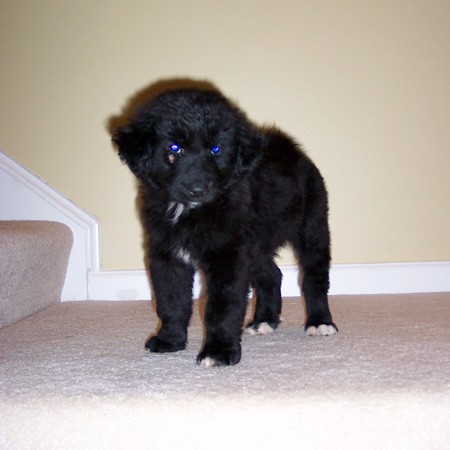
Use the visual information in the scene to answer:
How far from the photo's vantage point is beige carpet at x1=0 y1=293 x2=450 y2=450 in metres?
1.32

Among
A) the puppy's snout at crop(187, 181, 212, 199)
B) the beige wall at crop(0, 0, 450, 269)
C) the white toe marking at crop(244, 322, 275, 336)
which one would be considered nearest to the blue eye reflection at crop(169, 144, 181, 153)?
the puppy's snout at crop(187, 181, 212, 199)

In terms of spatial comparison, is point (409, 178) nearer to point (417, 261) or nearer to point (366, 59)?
point (417, 261)

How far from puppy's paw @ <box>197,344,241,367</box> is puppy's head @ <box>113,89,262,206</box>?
47cm

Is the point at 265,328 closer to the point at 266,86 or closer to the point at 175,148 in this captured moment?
the point at 175,148

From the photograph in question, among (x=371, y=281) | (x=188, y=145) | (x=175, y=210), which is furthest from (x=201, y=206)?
(x=371, y=281)

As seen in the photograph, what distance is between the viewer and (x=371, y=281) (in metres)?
3.19

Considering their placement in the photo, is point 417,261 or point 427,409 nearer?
point 427,409

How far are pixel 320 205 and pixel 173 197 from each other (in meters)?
0.84

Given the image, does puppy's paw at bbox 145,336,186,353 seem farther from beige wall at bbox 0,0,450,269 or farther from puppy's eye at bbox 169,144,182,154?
beige wall at bbox 0,0,450,269

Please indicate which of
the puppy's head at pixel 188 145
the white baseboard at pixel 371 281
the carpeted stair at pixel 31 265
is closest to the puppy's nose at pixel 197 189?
the puppy's head at pixel 188 145

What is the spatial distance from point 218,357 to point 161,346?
0.96 feet

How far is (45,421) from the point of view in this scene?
1.35 m

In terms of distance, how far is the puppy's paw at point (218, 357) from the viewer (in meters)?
1.63

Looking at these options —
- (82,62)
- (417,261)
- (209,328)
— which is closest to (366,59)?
(417,261)
